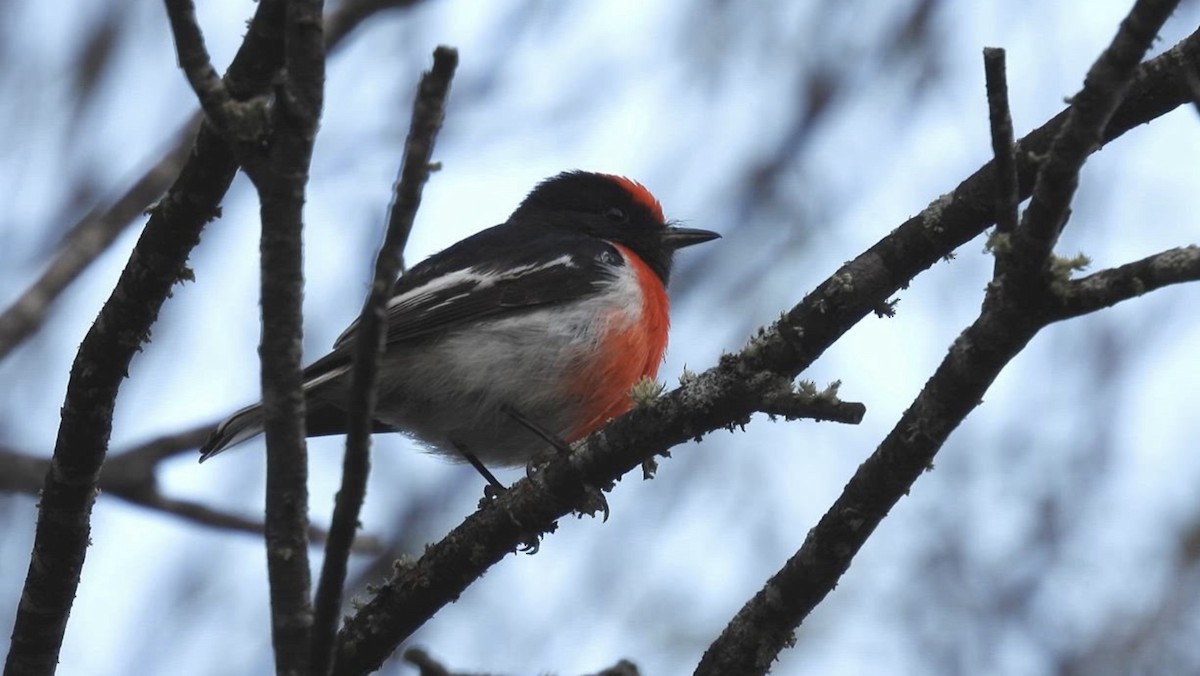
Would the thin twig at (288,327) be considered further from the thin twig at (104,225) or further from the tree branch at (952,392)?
the thin twig at (104,225)

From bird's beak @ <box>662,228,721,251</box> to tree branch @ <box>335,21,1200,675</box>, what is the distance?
345 cm

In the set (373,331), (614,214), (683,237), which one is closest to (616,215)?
(614,214)

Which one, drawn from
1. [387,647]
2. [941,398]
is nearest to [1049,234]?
[941,398]

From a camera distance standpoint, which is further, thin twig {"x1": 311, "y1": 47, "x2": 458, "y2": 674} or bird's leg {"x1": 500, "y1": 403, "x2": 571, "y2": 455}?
bird's leg {"x1": 500, "y1": 403, "x2": 571, "y2": 455}

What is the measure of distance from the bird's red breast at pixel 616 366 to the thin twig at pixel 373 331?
296 centimetres

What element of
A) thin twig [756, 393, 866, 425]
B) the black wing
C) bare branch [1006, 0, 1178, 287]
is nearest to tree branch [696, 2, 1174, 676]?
bare branch [1006, 0, 1178, 287]

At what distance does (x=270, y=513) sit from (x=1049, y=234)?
1513 mm

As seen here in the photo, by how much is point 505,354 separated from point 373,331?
316cm

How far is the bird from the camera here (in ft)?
17.8

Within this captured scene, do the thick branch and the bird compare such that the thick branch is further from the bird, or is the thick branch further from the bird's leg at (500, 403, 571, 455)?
the bird's leg at (500, 403, 571, 455)

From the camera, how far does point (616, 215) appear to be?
23.4 feet

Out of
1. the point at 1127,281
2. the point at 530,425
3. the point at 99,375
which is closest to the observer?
the point at 1127,281

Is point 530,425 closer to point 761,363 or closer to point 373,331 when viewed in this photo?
point 761,363

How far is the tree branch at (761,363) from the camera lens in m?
3.16
